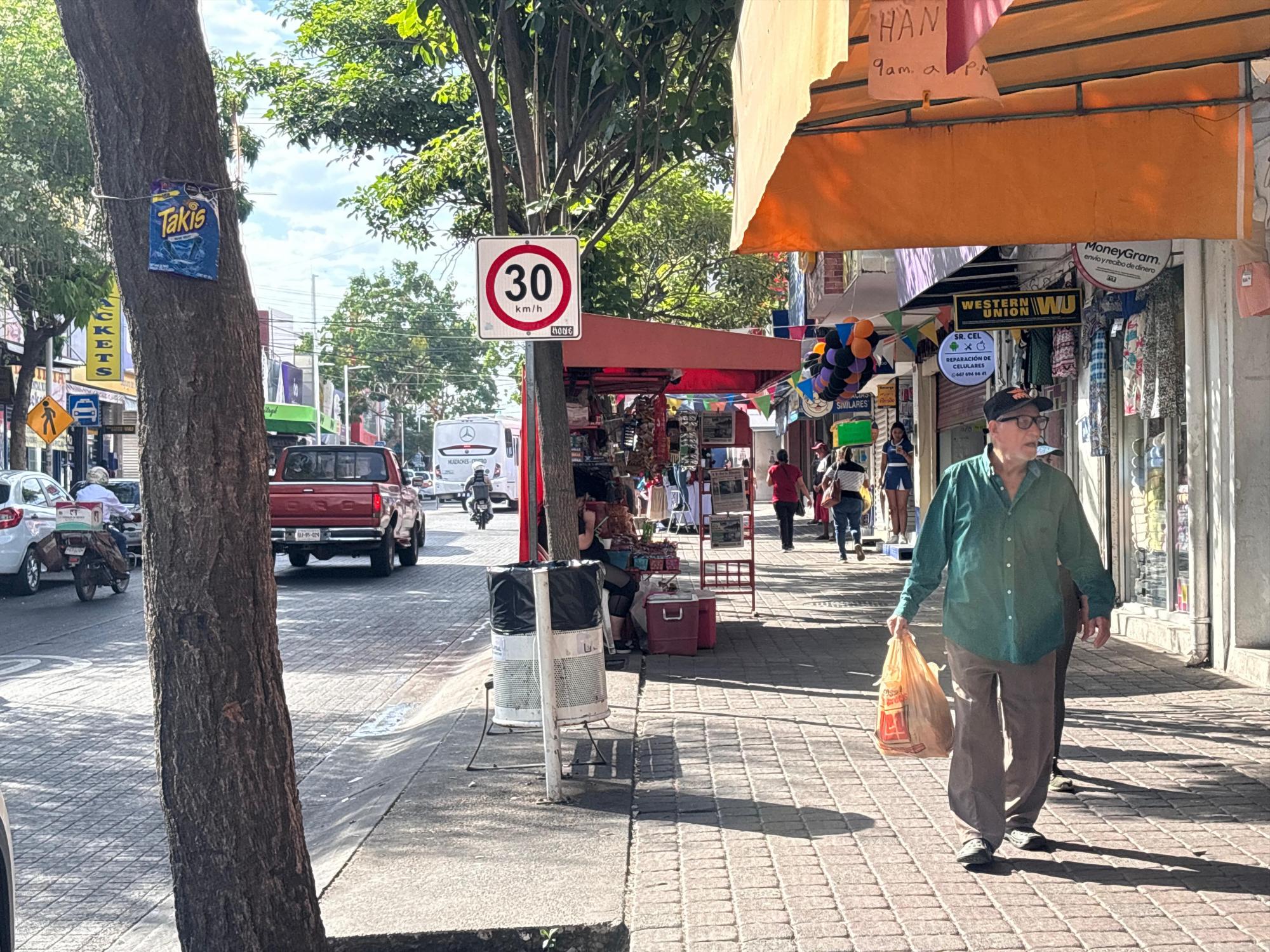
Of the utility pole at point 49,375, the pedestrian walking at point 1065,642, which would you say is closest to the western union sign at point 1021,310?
the pedestrian walking at point 1065,642

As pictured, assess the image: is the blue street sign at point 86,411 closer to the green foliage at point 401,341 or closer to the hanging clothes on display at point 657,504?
the hanging clothes on display at point 657,504

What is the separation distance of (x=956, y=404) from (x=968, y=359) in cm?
555

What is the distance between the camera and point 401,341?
9856cm

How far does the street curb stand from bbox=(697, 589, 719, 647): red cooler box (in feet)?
23.6

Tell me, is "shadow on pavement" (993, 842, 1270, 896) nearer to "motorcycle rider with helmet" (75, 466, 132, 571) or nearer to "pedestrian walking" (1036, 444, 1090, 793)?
"pedestrian walking" (1036, 444, 1090, 793)

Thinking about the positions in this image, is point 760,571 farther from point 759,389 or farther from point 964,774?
point 964,774

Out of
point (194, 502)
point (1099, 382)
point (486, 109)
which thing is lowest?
point (194, 502)

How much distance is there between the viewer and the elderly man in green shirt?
217 inches

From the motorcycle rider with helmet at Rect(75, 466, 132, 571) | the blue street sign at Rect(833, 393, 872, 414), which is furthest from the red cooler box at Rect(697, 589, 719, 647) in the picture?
the blue street sign at Rect(833, 393, 872, 414)

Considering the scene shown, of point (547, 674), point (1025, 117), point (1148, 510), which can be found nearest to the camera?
point (547, 674)

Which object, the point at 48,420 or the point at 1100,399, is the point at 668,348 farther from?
the point at 48,420

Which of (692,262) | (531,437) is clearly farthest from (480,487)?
(531,437)

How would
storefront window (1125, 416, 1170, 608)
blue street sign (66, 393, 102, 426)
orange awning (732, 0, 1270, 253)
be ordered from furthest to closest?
blue street sign (66, 393, 102, 426) → storefront window (1125, 416, 1170, 608) → orange awning (732, 0, 1270, 253)

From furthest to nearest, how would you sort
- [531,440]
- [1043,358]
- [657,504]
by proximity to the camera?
[657,504]
[1043,358]
[531,440]
